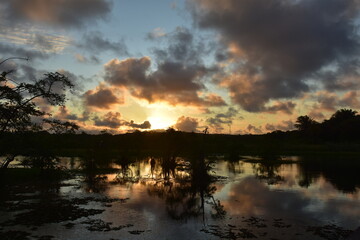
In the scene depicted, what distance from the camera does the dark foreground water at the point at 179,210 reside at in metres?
16.1

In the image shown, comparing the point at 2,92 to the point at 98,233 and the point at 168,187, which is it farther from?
the point at 98,233

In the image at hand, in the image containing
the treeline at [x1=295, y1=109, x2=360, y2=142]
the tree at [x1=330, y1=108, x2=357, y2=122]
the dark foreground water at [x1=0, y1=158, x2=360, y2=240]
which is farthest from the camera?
the tree at [x1=330, y1=108, x2=357, y2=122]

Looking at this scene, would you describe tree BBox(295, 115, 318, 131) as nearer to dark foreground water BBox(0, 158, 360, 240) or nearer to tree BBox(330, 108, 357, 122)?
tree BBox(330, 108, 357, 122)

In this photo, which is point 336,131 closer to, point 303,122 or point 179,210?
point 303,122

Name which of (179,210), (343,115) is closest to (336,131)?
(343,115)

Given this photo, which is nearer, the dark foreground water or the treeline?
the dark foreground water

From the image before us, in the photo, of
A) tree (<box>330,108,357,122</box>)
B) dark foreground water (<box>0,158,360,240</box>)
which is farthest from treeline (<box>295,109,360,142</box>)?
dark foreground water (<box>0,158,360,240</box>)

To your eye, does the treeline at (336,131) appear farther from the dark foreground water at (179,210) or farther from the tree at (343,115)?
the dark foreground water at (179,210)

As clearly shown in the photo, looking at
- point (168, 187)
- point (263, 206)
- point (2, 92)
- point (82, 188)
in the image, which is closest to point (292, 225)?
point (263, 206)

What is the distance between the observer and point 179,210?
70.6 ft

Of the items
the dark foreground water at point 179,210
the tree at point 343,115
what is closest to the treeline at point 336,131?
the tree at point 343,115

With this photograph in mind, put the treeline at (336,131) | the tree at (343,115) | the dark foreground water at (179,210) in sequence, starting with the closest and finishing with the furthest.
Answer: the dark foreground water at (179,210) → the treeline at (336,131) → the tree at (343,115)

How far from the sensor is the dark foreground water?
1609cm

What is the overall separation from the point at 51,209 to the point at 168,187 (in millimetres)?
13270
